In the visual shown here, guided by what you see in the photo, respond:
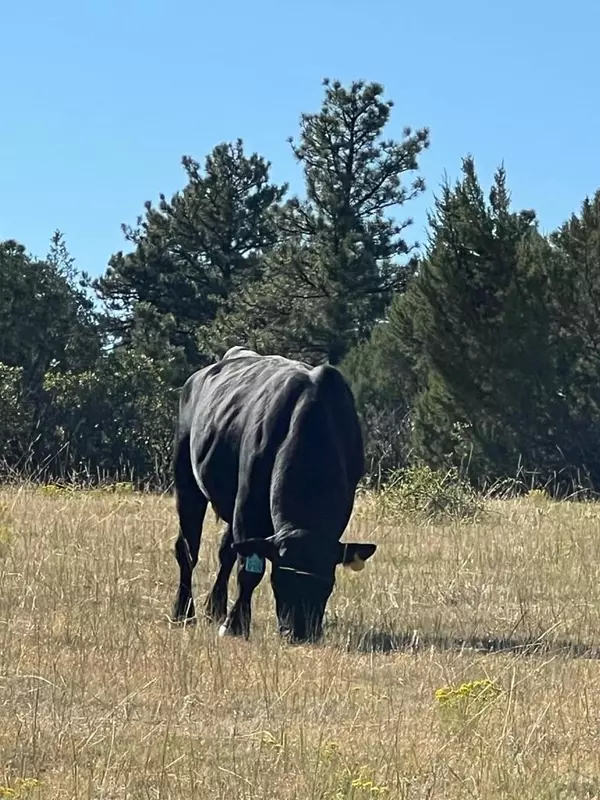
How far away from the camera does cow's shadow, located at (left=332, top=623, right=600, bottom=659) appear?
7848 millimetres

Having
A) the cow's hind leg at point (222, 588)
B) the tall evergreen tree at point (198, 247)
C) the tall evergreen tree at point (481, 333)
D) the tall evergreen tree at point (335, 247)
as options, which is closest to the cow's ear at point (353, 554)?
the cow's hind leg at point (222, 588)

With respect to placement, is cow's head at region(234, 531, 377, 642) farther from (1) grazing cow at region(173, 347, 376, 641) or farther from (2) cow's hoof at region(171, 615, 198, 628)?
(2) cow's hoof at region(171, 615, 198, 628)

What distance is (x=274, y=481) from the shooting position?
852 cm

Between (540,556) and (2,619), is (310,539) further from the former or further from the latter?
(540,556)

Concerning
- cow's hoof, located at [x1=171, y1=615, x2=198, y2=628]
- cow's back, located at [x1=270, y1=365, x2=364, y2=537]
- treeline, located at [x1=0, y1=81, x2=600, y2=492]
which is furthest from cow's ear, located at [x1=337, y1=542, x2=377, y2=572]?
treeline, located at [x1=0, y1=81, x2=600, y2=492]

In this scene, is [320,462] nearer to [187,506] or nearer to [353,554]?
[353,554]

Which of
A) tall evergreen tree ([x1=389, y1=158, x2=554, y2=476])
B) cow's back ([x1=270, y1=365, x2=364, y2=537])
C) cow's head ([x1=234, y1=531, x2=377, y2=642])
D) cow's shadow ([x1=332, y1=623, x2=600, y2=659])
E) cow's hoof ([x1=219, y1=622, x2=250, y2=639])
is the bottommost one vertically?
cow's hoof ([x1=219, y1=622, x2=250, y2=639])

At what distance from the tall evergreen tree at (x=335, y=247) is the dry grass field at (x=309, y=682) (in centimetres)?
2564

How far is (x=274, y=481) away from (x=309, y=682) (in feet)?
6.85

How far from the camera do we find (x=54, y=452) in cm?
2253

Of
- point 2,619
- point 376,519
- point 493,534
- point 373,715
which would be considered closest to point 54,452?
point 376,519

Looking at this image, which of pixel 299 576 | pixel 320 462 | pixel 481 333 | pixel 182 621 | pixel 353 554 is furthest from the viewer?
pixel 481 333

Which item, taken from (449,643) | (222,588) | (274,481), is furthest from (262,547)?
(222,588)

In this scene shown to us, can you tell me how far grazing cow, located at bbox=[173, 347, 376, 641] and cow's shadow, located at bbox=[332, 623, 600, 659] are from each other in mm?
325
